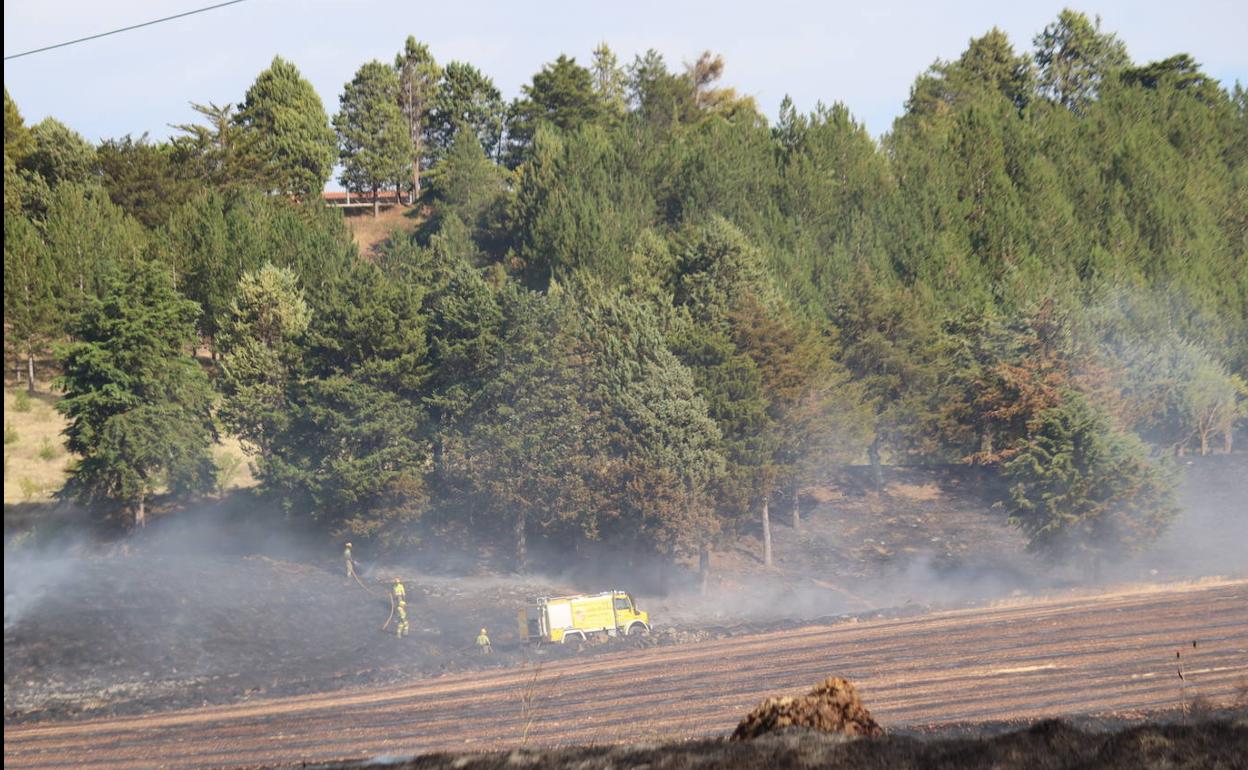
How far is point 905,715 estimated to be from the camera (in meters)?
29.4

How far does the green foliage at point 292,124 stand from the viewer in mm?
123312

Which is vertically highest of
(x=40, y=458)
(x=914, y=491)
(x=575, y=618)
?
(x=40, y=458)

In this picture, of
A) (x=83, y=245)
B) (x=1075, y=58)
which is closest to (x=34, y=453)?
(x=83, y=245)

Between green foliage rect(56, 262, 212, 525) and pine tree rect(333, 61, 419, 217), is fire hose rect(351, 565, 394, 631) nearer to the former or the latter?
green foliage rect(56, 262, 212, 525)

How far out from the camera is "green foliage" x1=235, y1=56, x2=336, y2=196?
123 m

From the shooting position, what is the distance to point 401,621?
4944 cm

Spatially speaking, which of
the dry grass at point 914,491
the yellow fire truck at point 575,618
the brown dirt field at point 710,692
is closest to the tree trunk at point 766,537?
the dry grass at point 914,491

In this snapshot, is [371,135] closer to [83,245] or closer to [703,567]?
[83,245]

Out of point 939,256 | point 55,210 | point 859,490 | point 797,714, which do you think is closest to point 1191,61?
point 939,256

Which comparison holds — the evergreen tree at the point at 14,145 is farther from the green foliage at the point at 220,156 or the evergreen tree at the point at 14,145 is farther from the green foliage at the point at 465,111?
the green foliage at the point at 465,111

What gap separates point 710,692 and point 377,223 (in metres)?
107

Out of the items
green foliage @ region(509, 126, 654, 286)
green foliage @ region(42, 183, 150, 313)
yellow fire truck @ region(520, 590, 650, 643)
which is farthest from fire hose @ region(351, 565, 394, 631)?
green foliage @ region(509, 126, 654, 286)

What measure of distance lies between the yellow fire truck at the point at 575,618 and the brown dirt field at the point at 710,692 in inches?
107

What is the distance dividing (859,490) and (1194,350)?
77.8 feet
